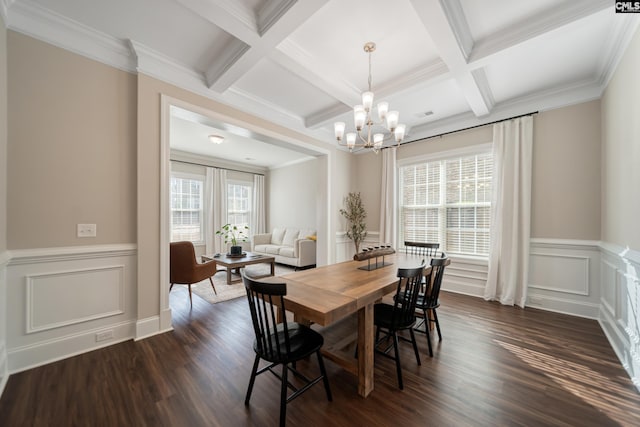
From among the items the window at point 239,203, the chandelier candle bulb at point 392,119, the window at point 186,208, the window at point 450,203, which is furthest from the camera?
the window at point 239,203

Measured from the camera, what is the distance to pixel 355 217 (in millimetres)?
5113

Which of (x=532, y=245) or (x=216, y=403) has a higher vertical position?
(x=532, y=245)

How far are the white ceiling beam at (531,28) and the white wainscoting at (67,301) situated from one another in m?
4.01

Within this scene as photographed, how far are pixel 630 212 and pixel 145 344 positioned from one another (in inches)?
180

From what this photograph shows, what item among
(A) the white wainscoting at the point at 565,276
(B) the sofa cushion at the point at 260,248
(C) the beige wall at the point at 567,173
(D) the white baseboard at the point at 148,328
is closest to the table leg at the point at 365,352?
(D) the white baseboard at the point at 148,328

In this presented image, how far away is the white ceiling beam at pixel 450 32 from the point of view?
1.76 meters

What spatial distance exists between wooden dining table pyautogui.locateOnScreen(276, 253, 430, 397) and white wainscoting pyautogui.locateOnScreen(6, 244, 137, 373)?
175 centimetres

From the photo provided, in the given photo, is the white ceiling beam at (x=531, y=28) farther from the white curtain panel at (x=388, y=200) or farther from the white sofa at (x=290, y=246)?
the white sofa at (x=290, y=246)

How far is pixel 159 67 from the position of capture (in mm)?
2553

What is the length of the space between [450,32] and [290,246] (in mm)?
5405

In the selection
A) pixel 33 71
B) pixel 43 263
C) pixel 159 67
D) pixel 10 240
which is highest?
pixel 159 67

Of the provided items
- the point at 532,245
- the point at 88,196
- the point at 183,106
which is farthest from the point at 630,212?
the point at 88,196

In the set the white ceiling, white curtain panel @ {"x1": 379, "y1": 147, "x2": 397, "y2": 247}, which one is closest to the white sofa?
white curtain panel @ {"x1": 379, "y1": 147, "x2": 397, "y2": 247}

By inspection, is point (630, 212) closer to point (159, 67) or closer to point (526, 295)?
point (526, 295)
